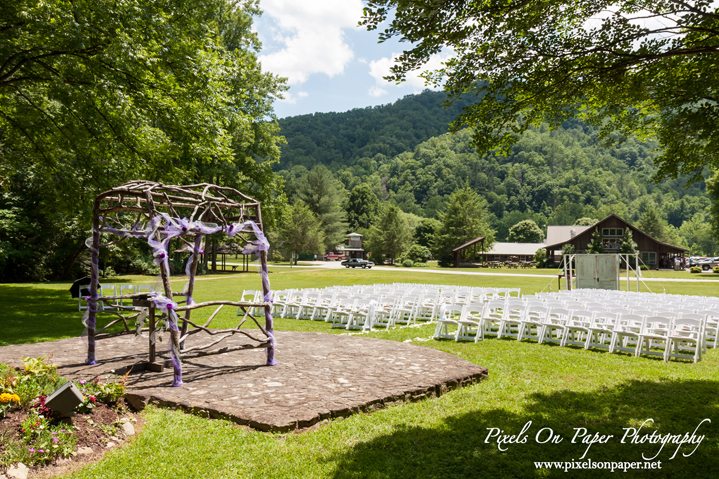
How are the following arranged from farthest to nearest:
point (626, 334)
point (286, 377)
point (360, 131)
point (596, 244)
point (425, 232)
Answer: point (360, 131), point (425, 232), point (596, 244), point (626, 334), point (286, 377)

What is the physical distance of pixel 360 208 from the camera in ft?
304

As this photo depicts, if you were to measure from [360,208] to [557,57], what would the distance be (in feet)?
286

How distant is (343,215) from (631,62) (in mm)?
75582

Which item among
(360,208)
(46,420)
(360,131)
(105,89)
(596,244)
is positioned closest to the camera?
(46,420)

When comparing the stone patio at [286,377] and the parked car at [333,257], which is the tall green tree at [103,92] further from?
the parked car at [333,257]

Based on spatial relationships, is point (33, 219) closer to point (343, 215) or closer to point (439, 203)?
point (343, 215)

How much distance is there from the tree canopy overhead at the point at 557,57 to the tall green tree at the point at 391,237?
61082 millimetres

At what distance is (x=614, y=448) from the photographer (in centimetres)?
456

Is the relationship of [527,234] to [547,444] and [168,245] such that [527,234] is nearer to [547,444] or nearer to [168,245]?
[168,245]

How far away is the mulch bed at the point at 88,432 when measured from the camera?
404 centimetres

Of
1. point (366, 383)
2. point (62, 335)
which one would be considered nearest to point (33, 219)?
point (62, 335)

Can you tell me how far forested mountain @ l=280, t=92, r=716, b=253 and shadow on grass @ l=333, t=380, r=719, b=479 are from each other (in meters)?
115

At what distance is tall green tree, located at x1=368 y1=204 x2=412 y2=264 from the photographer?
67.4m

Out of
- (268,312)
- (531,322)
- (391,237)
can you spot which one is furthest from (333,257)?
(268,312)
